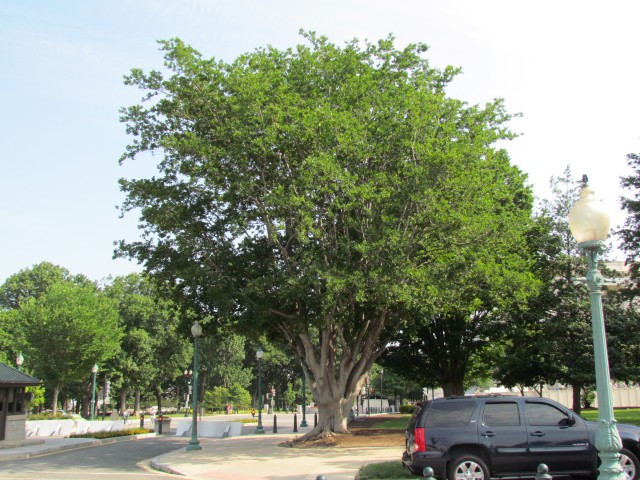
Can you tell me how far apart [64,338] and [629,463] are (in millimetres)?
43331

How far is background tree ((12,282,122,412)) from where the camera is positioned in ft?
148

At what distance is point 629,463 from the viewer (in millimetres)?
10727

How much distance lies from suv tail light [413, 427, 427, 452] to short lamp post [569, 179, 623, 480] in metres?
3.89

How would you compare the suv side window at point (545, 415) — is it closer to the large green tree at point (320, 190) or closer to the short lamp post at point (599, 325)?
the short lamp post at point (599, 325)

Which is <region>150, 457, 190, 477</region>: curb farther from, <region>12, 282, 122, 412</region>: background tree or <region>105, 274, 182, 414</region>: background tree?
<region>105, 274, 182, 414</region>: background tree

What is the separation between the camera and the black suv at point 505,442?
11.1m

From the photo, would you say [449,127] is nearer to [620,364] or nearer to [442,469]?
[442,469]

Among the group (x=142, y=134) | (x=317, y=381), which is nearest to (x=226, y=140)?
(x=142, y=134)

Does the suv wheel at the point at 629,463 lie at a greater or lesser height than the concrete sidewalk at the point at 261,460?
greater

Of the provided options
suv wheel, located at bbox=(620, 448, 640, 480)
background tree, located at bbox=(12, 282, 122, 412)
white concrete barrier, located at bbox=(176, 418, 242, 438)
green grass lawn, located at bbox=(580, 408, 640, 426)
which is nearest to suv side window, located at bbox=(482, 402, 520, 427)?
suv wheel, located at bbox=(620, 448, 640, 480)

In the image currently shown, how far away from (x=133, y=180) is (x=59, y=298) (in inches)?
1164

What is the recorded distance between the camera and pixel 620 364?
28.7 m

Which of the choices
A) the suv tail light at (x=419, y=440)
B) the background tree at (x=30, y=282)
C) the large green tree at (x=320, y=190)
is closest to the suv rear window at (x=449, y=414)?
the suv tail light at (x=419, y=440)

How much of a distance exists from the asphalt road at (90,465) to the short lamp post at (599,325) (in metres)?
10.9
